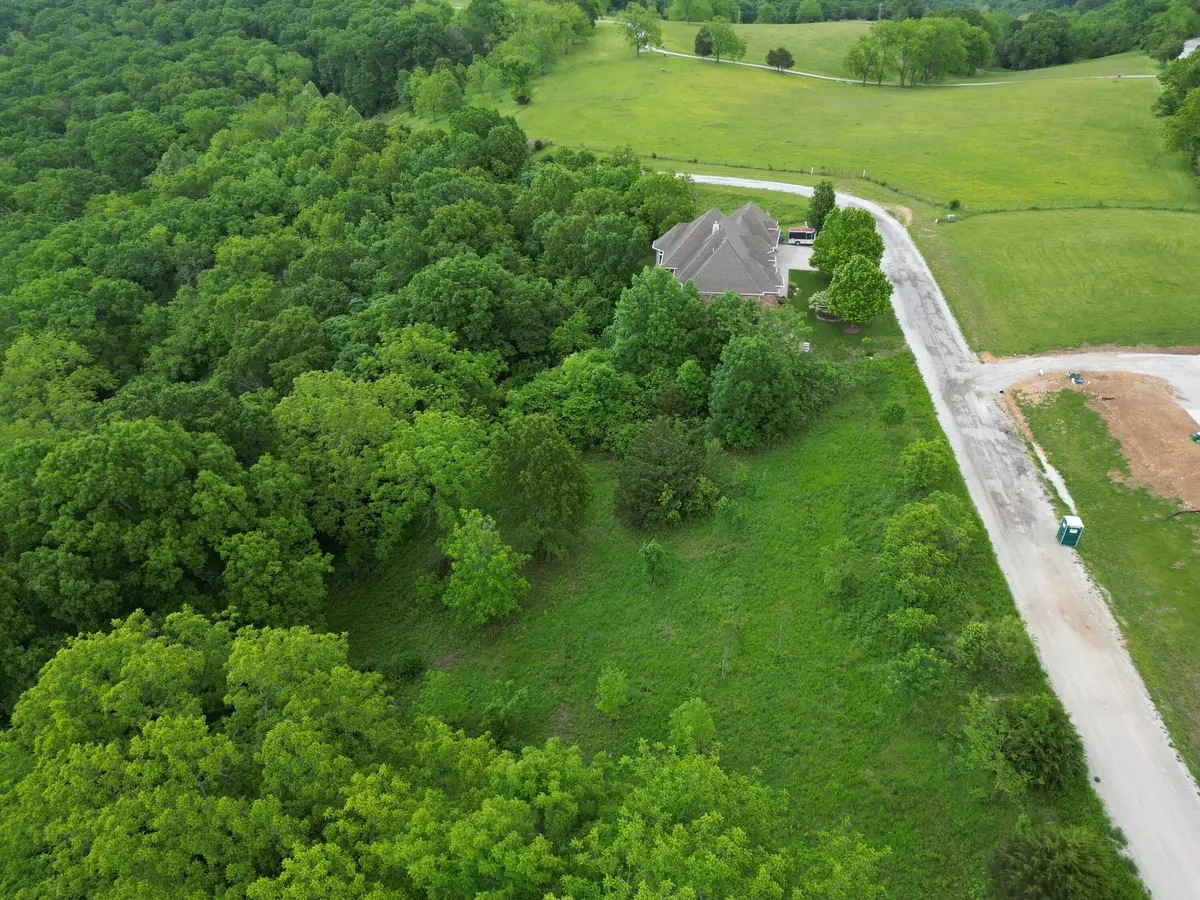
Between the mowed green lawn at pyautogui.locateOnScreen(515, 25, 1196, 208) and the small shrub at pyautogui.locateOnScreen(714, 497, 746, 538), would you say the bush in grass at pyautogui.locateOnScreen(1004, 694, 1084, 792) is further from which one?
the mowed green lawn at pyautogui.locateOnScreen(515, 25, 1196, 208)

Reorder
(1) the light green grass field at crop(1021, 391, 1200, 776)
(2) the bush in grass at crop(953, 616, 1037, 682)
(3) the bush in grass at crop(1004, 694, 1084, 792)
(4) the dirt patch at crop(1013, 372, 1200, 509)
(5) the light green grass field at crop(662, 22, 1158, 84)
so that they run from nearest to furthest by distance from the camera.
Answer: (3) the bush in grass at crop(1004, 694, 1084, 792) → (1) the light green grass field at crop(1021, 391, 1200, 776) → (2) the bush in grass at crop(953, 616, 1037, 682) → (4) the dirt patch at crop(1013, 372, 1200, 509) → (5) the light green grass field at crop(662, 22, 1158, 84)

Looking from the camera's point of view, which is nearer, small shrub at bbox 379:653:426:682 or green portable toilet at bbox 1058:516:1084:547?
small shrub at bbox 379:653:426:682

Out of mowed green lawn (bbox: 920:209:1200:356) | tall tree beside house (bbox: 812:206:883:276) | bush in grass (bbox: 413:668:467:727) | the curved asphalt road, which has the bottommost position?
bush in grass (bbox: 413:668:467:727)

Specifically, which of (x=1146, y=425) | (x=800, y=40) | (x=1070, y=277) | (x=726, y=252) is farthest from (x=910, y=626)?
(x=800, y=40)

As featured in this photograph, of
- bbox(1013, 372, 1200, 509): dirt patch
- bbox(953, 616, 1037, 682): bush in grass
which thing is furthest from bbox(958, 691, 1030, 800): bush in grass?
bbox(1013, 372, 1200, 509): dirt patch

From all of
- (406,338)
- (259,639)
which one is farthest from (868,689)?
(406,338)

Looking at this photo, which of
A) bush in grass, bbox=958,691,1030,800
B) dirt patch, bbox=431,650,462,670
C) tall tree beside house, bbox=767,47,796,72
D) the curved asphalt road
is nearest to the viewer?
the curved asphalt road

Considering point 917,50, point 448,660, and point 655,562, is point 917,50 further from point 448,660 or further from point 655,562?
point 448,660
